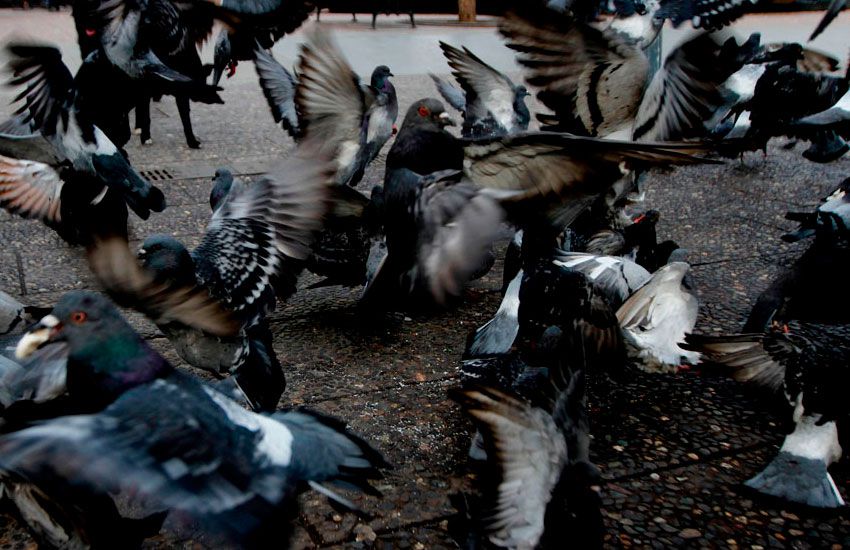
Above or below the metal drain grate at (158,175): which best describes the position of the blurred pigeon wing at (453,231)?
above

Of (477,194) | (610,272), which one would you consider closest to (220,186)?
(477,194)

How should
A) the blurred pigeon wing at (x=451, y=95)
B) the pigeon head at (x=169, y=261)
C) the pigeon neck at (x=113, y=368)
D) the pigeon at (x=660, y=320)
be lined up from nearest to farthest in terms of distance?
the pigeon neck at (x=113, y=368), the pigeon head at (x=169, y=261), the pigeon at (x=660, y=320), the blurred pigeon wing at (x=451, y=95)

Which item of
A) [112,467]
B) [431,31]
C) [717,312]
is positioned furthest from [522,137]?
[431,31]

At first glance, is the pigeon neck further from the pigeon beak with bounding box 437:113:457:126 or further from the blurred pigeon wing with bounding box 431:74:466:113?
the blurred pigeon wing with bounding box 431:74:466:113

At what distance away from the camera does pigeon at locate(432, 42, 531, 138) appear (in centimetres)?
651

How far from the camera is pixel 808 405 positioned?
3061mm

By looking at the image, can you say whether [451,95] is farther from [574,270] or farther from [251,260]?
[251,260]

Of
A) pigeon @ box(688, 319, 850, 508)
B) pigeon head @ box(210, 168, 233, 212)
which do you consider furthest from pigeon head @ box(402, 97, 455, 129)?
pigeon @ box(688, 319, 850, 508)

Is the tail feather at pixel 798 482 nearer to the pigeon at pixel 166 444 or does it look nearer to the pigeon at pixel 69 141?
the pigeon at pixel 166 444

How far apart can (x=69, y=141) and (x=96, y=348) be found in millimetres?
2769

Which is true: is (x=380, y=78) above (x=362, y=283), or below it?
above

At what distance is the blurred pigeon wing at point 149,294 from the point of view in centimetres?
262

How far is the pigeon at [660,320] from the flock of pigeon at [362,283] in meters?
0.01

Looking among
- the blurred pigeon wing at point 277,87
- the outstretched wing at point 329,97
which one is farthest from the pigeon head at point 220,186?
the blurred pigeon wing at point 277,87
